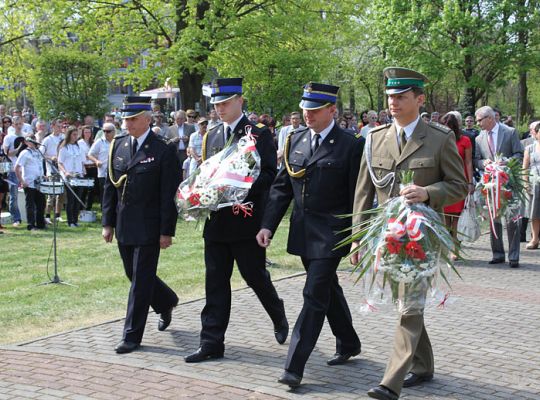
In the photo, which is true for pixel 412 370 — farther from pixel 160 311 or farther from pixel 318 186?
pixel 160 311

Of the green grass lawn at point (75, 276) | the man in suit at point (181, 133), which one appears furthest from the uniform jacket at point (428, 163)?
the man in suit at point (181, 133)

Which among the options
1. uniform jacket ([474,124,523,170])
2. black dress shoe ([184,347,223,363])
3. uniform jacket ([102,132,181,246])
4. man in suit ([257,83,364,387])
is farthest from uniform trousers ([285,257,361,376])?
uniform jacket ([474,124,523,170])

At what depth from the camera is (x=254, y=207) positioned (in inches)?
291

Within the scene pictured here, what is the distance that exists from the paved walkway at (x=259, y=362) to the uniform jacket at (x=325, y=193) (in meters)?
1.04

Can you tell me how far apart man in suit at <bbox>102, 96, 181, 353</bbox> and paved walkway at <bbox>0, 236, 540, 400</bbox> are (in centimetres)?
41

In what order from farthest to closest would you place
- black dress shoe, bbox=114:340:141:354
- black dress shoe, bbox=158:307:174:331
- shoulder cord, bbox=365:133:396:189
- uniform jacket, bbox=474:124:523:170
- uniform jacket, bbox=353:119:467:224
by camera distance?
1. uniform jacket, bbox=474:124:523:170
2. black dress shoe, bbox=158:307:174:331
3. black dress shoe, bbox=114:340:141:354
4. shoulder cord, bbox=365:133:396:189
5. uniform jacket, bbox=353:119:467:224

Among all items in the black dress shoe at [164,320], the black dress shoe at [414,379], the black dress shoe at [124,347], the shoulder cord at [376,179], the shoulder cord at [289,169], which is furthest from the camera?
the black dress shoe at [164,320]

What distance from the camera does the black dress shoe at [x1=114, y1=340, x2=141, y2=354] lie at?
292 inches

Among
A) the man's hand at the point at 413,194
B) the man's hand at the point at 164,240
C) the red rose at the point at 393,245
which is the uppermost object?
the man's hand at the point at 413,194

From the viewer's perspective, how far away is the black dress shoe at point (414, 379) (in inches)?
253

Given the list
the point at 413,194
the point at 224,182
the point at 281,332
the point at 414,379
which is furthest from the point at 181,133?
the point at 413,194

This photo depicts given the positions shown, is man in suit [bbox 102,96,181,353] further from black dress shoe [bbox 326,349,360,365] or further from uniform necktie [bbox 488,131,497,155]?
uniform necktie [bbox 488,131,497,155]

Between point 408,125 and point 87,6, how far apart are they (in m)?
21.5

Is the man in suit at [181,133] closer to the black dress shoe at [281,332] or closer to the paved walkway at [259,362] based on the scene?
the paved walkway at [259,362]
